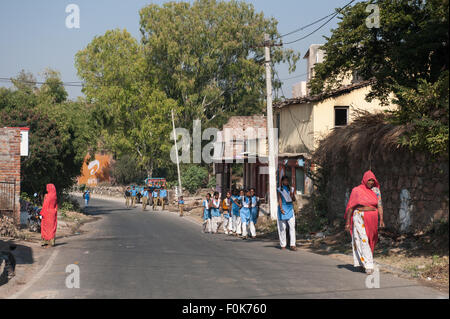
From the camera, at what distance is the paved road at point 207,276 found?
28.6 feet

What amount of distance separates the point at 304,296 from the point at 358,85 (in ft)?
68.2

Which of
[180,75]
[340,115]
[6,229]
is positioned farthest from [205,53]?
[6,229]

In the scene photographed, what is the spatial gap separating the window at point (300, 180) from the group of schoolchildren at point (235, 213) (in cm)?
627

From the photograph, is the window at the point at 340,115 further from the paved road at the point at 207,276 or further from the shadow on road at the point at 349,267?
the shadow on road at the point at 349,267

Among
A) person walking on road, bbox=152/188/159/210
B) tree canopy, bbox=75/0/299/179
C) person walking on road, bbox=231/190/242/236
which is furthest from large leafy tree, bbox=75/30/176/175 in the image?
person walking on road, bbox=231/190/242/236

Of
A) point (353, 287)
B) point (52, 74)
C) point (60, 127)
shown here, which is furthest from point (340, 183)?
point (52, 74)

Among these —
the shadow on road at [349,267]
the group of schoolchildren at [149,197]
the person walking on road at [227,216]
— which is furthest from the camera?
the group of schoolchildren at [149,197]

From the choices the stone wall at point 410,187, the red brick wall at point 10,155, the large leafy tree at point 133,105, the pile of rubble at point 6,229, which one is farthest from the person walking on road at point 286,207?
the large leafy tree at point 133,105

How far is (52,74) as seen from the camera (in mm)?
76562

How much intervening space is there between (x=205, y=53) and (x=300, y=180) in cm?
3156

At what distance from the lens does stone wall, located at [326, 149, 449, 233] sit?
44.5 feet

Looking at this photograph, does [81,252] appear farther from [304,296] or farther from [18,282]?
[304,296]

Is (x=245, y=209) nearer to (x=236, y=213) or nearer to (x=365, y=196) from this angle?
(x=236, y=213)

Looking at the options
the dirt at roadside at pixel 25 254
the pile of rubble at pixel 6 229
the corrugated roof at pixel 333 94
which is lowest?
the dirt at roadside at pixel 25 254
